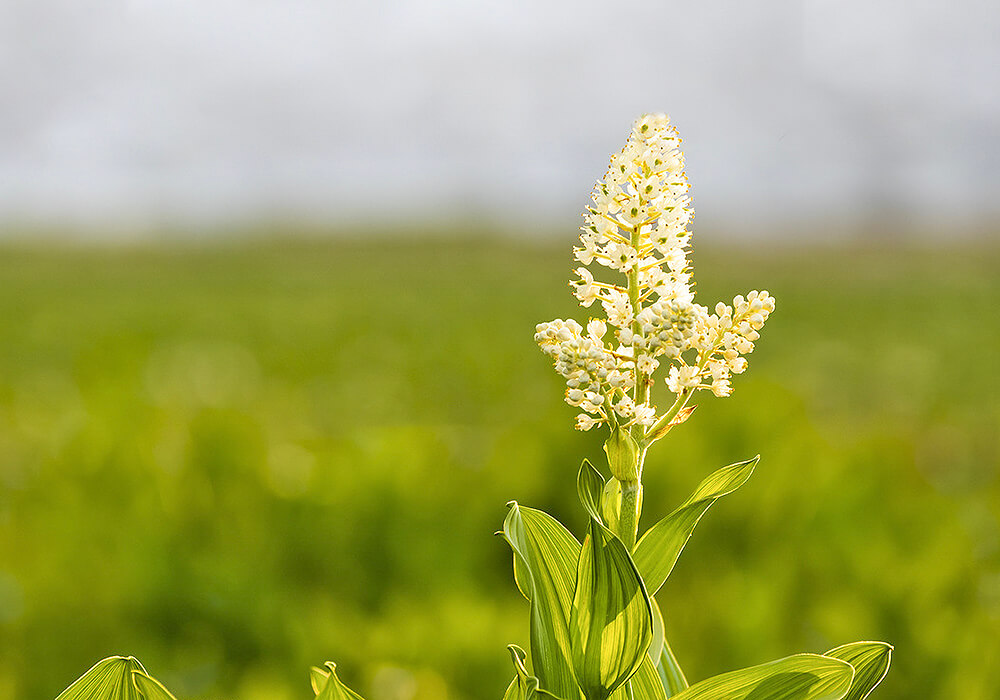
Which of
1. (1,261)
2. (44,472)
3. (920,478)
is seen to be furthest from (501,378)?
(1,261)

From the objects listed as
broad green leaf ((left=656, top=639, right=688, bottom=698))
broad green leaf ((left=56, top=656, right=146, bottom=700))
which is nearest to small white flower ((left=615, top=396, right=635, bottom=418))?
broad green leaf ((left=656, top=639, right=688, bottom=698))

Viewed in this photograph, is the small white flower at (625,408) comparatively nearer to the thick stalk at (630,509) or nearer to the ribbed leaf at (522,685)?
the thick stalk at (630,509)

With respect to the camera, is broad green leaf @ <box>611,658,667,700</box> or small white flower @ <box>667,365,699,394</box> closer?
small white flower @ <box>667,365,699,394</box>

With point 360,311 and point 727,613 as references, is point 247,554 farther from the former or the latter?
point 360,311

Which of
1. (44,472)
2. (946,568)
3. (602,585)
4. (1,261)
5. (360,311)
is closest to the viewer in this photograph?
(602,585)

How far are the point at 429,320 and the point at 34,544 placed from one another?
40.2 feet

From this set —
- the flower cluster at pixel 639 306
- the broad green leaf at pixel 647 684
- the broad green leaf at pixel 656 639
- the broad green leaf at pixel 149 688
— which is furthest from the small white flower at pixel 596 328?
the broad green leaf at pixel 149 688

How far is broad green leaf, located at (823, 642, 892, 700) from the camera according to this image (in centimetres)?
85

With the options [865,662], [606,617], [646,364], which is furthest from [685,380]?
[865,662]

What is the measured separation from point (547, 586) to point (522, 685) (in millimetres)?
100

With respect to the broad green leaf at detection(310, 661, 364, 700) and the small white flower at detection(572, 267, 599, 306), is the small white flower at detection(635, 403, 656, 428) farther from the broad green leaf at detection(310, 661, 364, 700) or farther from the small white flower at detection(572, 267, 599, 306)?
the broad green leaf at detection(310, 661, 364, 700)

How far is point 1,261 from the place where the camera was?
39469 millimetres

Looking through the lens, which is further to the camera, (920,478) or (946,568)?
(920,478)

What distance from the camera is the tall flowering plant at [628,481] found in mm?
714
